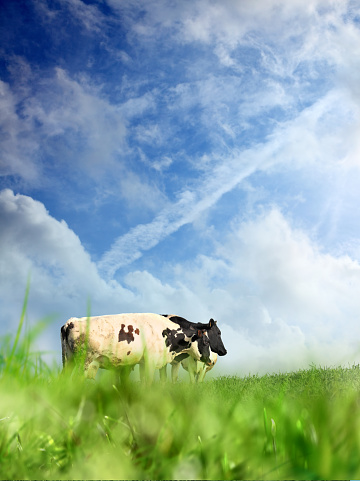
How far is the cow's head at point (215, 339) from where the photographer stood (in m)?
9.65

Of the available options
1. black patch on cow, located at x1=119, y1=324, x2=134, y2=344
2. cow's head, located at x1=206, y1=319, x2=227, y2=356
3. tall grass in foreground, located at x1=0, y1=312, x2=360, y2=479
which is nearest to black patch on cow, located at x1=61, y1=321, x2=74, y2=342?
black patch on cow, located at x1=119, y1=324, x2=134, y2=344

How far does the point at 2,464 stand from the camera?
163 cm

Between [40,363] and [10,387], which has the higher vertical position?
[40,363]

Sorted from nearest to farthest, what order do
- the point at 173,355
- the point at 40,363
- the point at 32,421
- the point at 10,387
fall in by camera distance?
the point at 32,421, the point at 10,387, the point at 40,363, the point at 173,355

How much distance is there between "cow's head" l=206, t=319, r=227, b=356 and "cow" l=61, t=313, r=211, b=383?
172mm

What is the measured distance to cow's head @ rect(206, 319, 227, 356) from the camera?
31.7 ft

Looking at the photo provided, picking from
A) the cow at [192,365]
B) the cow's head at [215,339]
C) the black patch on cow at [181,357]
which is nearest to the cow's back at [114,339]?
the black patch on cow at [181,357]

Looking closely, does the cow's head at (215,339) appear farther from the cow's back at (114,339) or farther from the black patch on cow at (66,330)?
the black patch on cow at (66,330)

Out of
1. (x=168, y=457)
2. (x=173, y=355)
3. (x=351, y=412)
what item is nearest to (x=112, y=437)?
(x=168, y=457)

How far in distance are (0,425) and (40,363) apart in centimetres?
125

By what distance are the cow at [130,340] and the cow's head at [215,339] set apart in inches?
6.8

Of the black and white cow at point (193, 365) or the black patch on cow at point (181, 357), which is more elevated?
the black patch on cow at point (181, 357)

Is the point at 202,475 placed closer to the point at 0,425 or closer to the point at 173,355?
the point at 0,425

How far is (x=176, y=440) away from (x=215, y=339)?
8.20m
